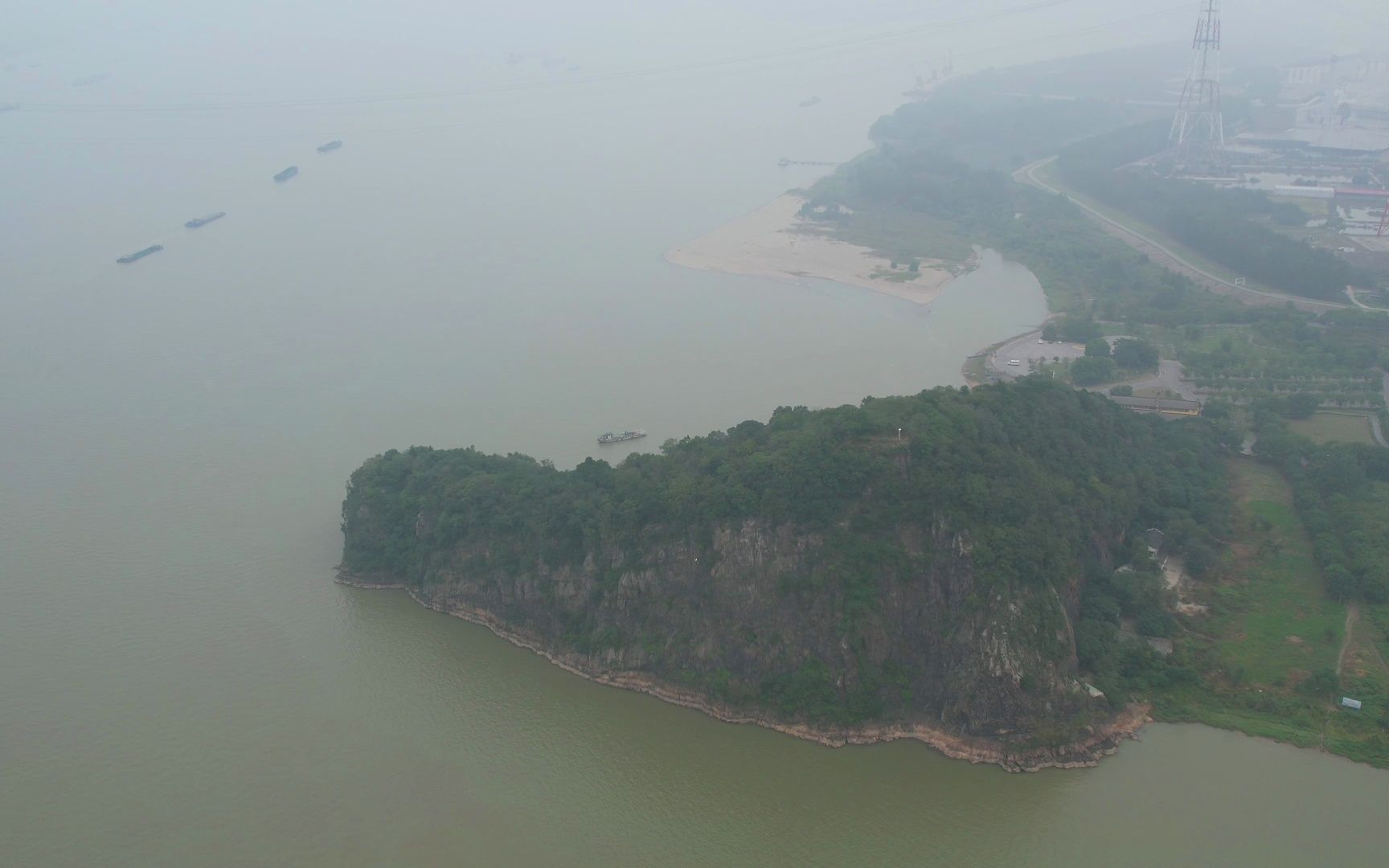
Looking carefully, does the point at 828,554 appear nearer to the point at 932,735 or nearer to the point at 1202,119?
the point at 932,735

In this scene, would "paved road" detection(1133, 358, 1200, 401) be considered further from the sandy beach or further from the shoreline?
the shoreline

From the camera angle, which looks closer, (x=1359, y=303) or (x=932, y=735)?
(x=932, y=735)

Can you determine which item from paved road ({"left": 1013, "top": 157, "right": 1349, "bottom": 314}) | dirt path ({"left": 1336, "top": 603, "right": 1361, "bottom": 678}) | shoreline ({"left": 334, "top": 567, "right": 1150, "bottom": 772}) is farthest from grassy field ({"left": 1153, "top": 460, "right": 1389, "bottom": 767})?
paved road ({"left": 1013, "top": 157, "right": 1349, "bottom": 314})

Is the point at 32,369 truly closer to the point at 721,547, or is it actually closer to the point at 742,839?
the point at 721,547

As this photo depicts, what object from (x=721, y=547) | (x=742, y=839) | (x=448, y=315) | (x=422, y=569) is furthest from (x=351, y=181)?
(x=742, y=839)

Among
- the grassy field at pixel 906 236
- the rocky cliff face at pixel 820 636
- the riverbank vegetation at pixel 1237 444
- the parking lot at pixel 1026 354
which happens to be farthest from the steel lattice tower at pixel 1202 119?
the rocky cliff face at pixel 820 636

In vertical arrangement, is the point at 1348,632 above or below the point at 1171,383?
below

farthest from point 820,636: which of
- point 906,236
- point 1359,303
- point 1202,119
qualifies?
point 1202,119
